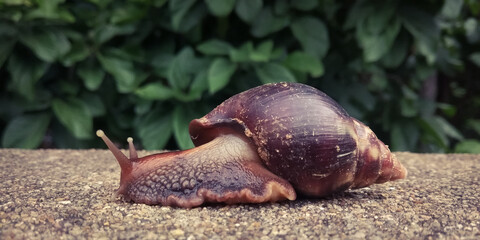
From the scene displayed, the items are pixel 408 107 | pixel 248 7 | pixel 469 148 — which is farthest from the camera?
pixel 469 148

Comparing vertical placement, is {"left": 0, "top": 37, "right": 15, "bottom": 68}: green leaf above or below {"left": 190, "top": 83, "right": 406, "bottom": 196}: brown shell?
above

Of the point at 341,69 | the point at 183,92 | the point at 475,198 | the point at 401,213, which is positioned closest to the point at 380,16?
the point at 341,69

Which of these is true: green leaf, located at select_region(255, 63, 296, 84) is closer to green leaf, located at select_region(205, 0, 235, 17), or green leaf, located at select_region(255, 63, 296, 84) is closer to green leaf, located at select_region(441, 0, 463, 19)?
green leaf, located at select_region(205, 0, 235, 17)

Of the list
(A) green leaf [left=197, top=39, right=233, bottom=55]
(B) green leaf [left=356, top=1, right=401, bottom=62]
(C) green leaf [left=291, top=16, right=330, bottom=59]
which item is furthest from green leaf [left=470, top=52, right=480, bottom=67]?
(A) green leaf [left=197, top=39, right=233, bottom=55]

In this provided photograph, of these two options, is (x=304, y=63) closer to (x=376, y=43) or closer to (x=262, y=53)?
(x=262, y=53)

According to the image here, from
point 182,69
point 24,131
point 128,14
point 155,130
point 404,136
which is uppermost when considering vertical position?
point 128,14

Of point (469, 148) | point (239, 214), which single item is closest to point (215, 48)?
point (239, 214)
